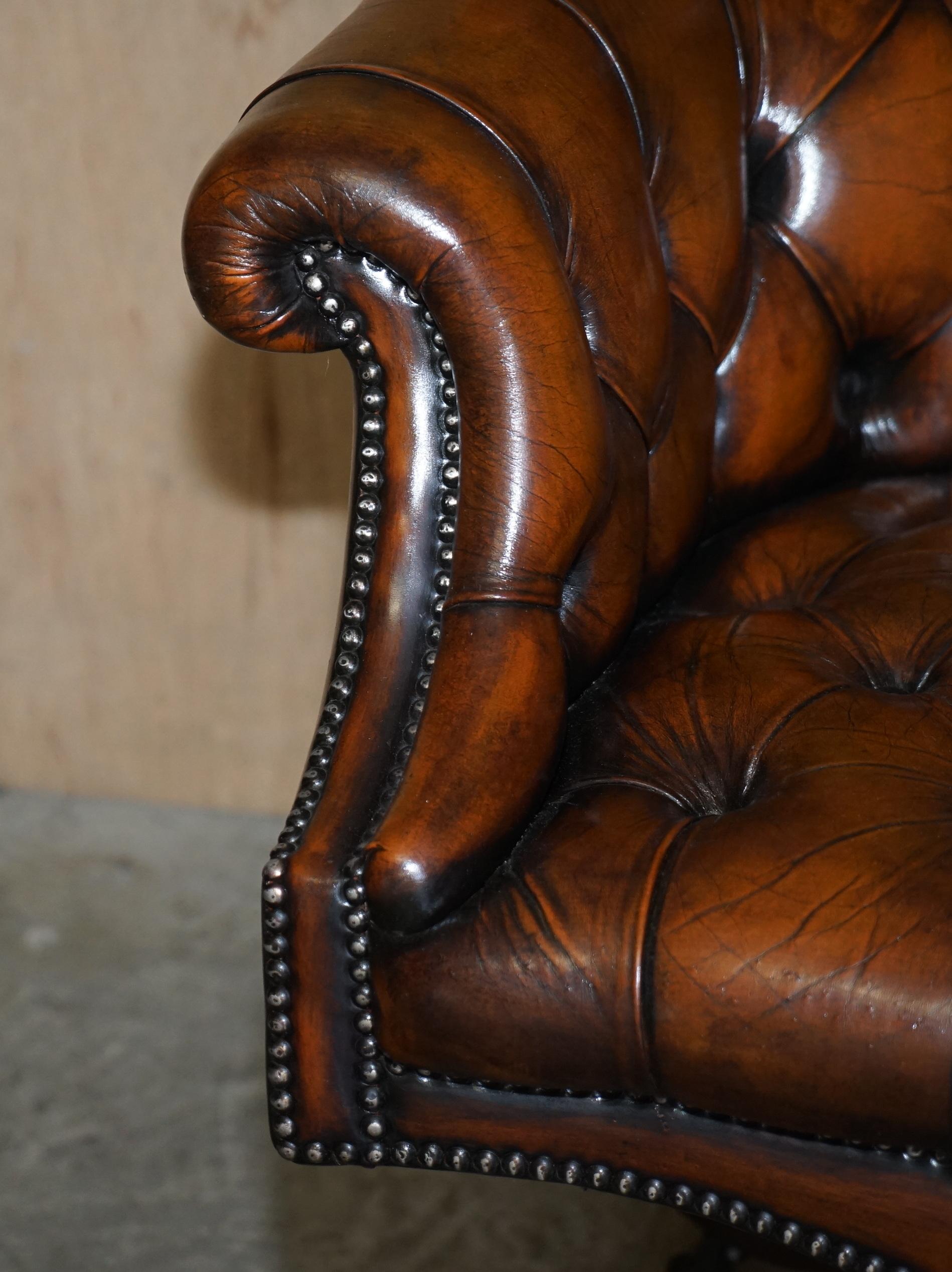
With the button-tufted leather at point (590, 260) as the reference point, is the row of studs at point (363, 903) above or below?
below

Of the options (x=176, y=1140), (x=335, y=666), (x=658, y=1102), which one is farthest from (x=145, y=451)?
(x=658, y=1102)

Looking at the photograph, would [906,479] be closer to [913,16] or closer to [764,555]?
[764,555]

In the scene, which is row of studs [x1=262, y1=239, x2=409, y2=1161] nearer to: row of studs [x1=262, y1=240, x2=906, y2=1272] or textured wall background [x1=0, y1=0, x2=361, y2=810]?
row of studs [x1=262, y1=240, x2=906, y2=1272]

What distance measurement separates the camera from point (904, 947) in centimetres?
52

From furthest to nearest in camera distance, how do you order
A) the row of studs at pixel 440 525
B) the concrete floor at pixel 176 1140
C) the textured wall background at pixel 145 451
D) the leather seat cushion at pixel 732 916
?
the textured wall background at pixel 145 451, the concrete floor at pixel 176 1140, the row of studs at pixel 440 525, the leather seat cushion at pixel 732 916

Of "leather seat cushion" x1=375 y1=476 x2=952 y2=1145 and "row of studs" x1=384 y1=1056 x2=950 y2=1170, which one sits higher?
"leather seat cushion" x1=375 y1=476 x2=952 y2=1145

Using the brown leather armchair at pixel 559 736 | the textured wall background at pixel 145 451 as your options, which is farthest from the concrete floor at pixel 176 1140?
the brown leather armchair at pixel 559 736

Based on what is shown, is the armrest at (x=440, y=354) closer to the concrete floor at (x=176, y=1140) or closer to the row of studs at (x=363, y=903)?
the row of studs at (x=363, y=903)

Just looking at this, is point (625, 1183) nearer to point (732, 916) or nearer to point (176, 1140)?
point (732, 916)

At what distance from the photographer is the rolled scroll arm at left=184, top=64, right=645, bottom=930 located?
586 millimetres

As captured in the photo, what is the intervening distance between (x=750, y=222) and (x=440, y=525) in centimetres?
40

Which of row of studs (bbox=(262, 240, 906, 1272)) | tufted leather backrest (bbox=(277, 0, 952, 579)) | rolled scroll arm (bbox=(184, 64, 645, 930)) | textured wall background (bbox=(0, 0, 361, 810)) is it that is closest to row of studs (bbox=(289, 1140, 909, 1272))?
row of studs (bbox=(262, 240, 906, 1272))

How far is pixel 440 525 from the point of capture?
64 centimetres

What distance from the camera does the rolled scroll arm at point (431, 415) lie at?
0.59 metres
